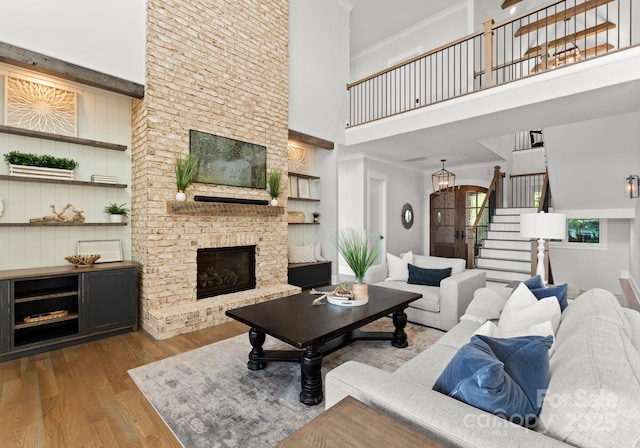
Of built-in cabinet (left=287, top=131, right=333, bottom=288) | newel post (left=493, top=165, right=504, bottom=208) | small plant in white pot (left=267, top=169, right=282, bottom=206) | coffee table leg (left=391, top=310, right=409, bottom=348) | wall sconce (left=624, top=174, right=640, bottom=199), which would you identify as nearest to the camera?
coffee table leg (left=391, top=310, right=409, bottom=348)

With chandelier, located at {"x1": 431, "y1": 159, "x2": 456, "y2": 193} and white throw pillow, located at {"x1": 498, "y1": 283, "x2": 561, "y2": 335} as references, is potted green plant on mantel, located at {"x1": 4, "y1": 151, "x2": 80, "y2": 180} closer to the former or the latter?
white throw pillow, located at {"x1": 498, "y1": 283, "x2": 561, "y2": 335}

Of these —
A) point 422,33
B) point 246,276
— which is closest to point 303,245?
point 246,276

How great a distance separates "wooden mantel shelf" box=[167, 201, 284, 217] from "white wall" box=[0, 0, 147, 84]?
4.92 feet

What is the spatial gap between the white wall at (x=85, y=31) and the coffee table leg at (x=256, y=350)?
3147 mm

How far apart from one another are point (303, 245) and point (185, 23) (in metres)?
3.95

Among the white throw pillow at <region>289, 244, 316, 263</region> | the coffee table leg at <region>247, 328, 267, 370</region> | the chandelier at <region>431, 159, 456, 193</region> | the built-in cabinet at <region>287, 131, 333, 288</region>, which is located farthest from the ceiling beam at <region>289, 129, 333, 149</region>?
the coffee table leg at <region>247, 328, 267, 370</region>

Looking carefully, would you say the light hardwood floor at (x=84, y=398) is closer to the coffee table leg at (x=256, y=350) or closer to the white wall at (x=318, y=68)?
the coffee table leg at (x=256, y=350)

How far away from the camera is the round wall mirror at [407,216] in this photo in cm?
845

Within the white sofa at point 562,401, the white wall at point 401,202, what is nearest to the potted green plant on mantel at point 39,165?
the white sofa at point 562,401

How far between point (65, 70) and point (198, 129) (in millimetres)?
1386

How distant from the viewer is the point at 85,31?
3.28m

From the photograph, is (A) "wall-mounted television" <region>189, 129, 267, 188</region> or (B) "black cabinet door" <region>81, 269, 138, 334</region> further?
(A) "wall-mounted television" <region>189, 129, 267, 188</region>

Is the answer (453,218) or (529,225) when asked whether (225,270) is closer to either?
(529,225)

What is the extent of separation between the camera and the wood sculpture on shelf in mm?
3329
